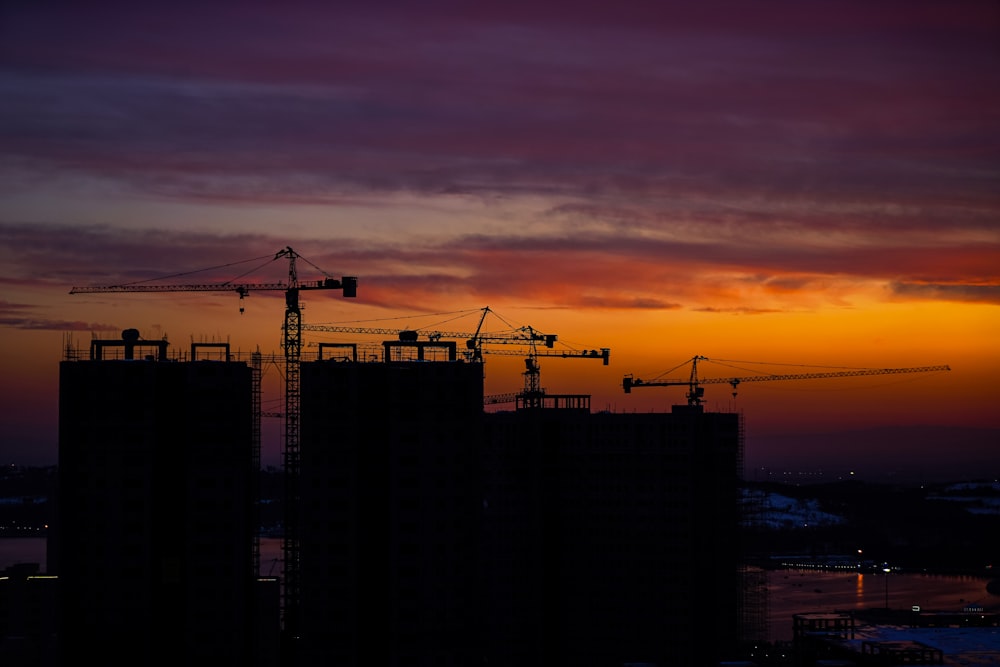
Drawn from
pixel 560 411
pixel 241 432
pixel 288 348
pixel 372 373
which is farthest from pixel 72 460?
pixel 560 411

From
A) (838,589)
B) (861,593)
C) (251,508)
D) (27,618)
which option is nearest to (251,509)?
(251,508)

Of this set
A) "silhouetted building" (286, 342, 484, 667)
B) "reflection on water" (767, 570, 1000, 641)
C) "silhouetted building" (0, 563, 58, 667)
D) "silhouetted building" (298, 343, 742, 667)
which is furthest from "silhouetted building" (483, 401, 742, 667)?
"silhouetted building" (286, 342, 484, 667)

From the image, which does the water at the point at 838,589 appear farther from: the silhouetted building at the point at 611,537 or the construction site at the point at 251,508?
the construction site at the point at 251,508

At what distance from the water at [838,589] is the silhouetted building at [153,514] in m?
43.0

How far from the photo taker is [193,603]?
35812mm

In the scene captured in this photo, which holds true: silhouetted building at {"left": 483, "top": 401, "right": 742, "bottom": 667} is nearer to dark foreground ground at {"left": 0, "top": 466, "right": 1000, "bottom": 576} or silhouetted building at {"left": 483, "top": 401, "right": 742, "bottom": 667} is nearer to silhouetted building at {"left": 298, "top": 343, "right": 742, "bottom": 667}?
silhouetted building at {"left": 298, "top": 343, "right": 742, "bottom": 667}

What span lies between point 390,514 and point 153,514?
6.28 meters

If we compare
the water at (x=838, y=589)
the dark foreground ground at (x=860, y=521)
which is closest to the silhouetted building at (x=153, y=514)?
the water at (x=838, y=589)

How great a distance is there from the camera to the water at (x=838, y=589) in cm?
8692

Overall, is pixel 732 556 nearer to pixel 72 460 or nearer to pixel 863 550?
pixel 72 460

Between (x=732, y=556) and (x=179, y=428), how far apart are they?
1179 inches

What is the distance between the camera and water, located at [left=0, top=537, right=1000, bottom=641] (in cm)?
8692

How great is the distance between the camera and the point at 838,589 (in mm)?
100750

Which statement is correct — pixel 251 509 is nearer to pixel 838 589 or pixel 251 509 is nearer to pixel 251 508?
pixel 251 508
